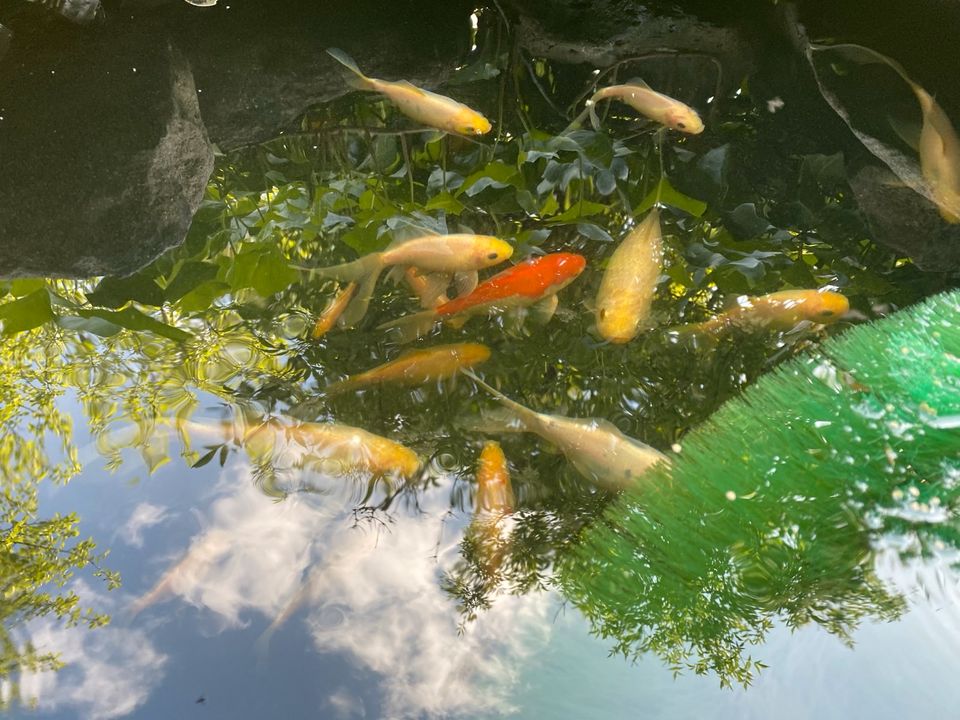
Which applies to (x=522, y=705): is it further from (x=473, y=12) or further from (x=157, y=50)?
(x=473, y=12)

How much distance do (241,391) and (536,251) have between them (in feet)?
3.60

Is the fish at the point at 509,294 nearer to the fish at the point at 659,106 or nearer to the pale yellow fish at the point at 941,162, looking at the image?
the fish at the point at 659,106

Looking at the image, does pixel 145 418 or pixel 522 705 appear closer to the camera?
pixel 522 705

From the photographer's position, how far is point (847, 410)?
1.62 meters

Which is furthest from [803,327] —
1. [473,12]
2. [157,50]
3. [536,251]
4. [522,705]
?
[157,50]

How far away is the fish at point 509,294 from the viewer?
89.0 inches

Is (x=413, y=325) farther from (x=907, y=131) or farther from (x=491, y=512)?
(x=907, y=131)

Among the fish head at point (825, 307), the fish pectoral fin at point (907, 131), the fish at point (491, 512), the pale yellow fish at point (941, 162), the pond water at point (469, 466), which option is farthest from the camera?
the fish pectoral fin at point (907, 131)

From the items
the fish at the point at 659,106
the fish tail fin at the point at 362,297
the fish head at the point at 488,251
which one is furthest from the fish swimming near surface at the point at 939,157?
the fish tail fin at the point at 362,297

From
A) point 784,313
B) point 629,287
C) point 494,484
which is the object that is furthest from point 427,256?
point 784,313

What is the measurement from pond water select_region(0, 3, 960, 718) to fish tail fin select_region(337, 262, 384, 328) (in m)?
0.04

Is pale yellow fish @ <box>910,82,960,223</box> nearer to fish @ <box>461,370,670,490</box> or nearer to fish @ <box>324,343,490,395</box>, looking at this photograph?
fish @ <box>461,370,670,490</box>

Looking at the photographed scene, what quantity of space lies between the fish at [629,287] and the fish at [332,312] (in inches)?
30.7

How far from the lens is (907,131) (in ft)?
9.36
